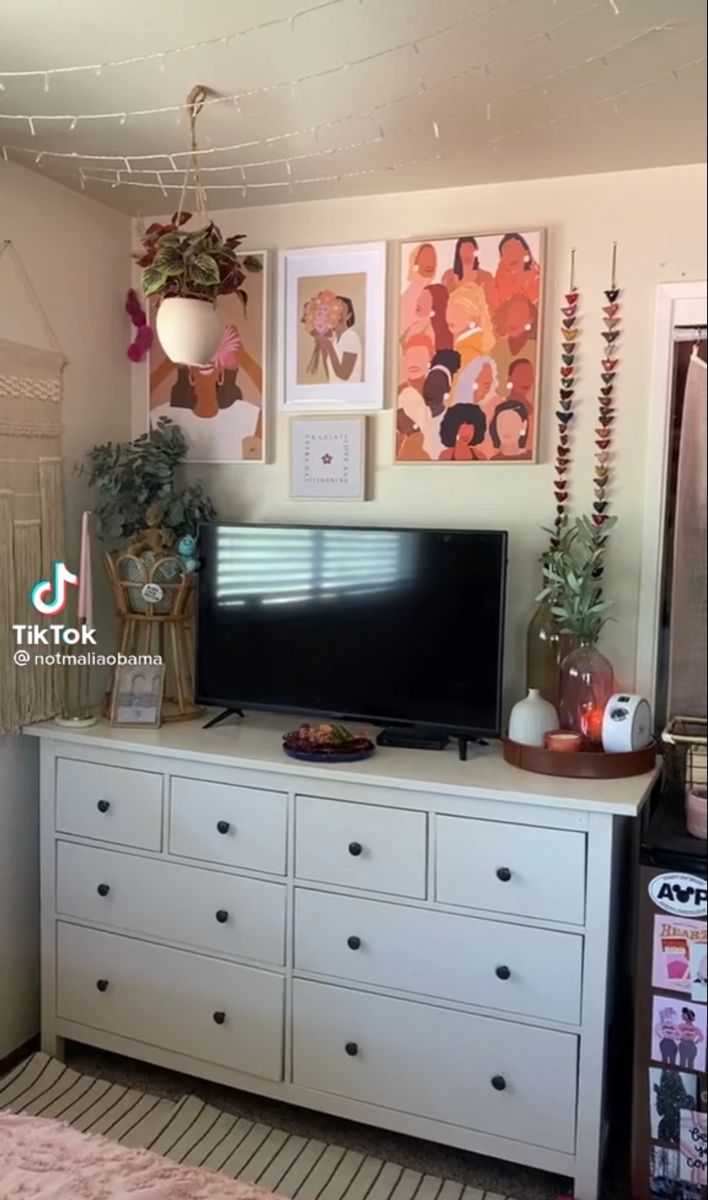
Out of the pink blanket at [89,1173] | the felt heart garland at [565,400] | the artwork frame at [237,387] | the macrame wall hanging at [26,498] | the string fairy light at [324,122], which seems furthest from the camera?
the artwork frame at [237,387]

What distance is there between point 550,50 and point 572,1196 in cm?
216

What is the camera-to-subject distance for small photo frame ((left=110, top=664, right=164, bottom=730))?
2502 millimetres

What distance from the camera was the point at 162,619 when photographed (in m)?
2.56

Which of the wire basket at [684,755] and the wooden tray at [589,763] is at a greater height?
the wire basket at [684,755]

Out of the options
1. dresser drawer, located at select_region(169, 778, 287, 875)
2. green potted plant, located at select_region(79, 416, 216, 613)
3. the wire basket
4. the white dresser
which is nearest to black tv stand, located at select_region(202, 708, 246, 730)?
the white dresser

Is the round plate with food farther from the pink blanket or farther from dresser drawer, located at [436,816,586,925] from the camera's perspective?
the pink blanket

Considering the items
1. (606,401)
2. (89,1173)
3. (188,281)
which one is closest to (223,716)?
(188,281)

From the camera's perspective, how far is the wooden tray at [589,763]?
81.6 inches

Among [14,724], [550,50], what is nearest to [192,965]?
[14,724]

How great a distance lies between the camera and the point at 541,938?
202cm

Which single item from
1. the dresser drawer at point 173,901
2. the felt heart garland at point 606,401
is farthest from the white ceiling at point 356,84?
the dresser drawer at point 173,901

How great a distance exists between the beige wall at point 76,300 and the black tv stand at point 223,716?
16.4 inches

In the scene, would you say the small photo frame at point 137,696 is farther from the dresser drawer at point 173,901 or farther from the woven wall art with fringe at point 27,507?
the dresser drawer at point 173,901

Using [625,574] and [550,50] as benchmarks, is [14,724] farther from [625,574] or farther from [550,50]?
[550,50]
